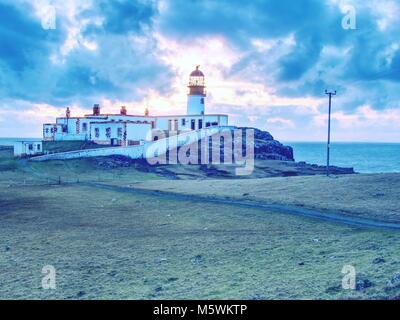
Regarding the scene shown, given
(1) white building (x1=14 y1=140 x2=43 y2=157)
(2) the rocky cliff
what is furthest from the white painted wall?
(1) white building (x1=14 y1=140 x2=43 y2=157)

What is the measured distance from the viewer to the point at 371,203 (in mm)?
29297

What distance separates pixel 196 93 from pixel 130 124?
15.2m

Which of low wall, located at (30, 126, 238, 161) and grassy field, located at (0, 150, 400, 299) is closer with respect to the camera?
grassy field, located at (0, 150, 400, 299)

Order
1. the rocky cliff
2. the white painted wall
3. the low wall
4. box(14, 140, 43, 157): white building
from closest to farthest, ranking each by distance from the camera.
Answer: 1. the low wall
2. box(14, 140, 43, 157): white building
3. the rocky cliff
4. the white painted wall

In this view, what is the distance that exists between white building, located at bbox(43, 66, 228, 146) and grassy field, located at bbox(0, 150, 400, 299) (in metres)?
42.7

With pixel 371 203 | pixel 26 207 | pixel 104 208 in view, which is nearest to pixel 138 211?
pixel 104 208

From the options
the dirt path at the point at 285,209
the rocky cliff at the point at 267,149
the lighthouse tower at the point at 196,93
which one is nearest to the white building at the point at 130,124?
the lighthouse tower at the point at 196,93

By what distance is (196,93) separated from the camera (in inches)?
3282

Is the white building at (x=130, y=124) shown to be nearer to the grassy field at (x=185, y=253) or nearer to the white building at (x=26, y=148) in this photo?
the white building at (x=26, y=148)

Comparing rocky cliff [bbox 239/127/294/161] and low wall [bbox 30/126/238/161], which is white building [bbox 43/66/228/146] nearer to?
low wall [bbox 30/126/238/161]

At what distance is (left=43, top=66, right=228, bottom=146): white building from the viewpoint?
2995 inches

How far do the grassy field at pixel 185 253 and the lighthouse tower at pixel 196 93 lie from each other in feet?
167

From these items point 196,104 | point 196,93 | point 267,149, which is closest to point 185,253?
point 267,149

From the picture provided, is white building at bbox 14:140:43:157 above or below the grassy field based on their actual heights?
above
